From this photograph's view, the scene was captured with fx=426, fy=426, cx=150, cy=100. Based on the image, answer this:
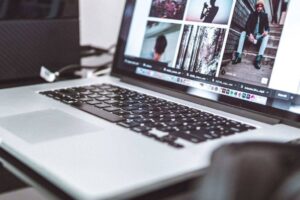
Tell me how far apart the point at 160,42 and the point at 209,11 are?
139 millimetres

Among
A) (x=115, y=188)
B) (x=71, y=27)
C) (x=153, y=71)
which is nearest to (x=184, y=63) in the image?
(x=153, y=71)

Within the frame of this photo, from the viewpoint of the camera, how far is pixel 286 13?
0.76 m

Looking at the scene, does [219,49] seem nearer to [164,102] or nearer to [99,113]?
[164,102]

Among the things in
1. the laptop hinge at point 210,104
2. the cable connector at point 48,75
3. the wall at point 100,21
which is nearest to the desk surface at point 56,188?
the laptop hinge at point 210,104

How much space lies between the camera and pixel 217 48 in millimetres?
858

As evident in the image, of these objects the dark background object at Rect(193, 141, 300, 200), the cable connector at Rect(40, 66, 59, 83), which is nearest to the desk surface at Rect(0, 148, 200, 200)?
the dark background object at Rect(193, 141, 300, 200)

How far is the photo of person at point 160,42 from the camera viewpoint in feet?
3.09

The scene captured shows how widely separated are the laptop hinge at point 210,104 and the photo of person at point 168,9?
160 millimetres

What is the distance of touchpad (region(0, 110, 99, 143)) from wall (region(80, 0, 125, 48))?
0.61m

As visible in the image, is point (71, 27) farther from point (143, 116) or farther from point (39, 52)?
point (143, 116)

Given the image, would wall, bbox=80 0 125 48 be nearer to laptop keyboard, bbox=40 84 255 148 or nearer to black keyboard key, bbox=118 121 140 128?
laptop keyboard, bbox=40 84 255 148

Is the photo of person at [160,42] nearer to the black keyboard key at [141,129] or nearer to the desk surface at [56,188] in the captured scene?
the black keyboard key at [141,129]

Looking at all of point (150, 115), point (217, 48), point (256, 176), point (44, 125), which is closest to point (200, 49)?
point (217, 48)

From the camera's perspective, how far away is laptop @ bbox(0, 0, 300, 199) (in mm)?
547
